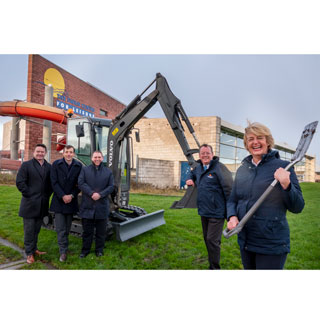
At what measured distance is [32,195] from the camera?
2646 millimetres

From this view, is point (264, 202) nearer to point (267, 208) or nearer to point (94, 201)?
point (267, 208)

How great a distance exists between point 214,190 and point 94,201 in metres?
1.55

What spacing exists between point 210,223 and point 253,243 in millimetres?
952

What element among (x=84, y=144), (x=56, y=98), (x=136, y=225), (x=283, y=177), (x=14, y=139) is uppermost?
(x=56, y=98)

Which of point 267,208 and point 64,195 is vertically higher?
point 267,208

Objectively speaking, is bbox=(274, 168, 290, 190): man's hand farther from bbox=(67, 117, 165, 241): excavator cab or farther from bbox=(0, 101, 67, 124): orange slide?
bbox=(0, 101, 67, 124): orange slide

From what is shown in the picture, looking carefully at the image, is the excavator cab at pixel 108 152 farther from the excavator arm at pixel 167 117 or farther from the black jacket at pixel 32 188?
the black jacket at pixel 32 188

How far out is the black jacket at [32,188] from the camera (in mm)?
2598

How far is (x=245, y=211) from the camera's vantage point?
1.47 meters

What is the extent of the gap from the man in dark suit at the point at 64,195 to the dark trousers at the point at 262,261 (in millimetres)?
2154

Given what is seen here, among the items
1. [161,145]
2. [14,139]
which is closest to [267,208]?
[14,139]

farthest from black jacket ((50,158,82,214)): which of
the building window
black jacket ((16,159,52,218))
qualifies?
the building window

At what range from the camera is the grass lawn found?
2.62 metres

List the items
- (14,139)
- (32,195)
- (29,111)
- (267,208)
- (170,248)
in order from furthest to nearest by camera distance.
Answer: (14,139) → (29,111) → (170,248) → (32,195) → (267,208)
